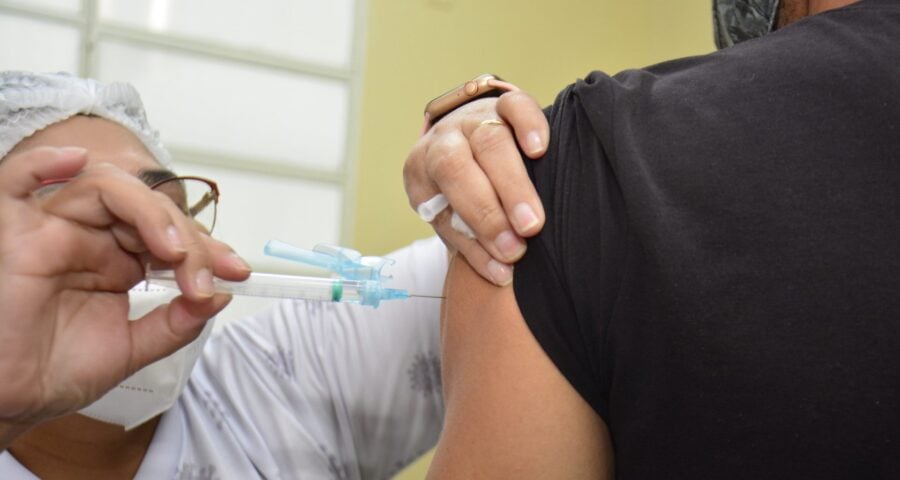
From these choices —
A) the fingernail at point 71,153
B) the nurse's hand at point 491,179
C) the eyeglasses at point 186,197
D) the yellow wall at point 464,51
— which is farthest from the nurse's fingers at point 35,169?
the yellow wall at point 464,51

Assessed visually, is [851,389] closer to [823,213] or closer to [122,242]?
[823,213]

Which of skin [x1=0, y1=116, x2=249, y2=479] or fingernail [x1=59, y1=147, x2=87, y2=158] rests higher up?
fingernail [x1=59, y1=147, x2=87, y2=158]

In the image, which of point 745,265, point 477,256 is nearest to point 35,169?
point 477,256

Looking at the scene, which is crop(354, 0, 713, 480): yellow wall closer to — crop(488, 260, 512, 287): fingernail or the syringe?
the syringe

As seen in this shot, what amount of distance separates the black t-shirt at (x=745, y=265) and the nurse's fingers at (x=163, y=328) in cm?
32

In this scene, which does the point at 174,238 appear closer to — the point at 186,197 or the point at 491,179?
the point at 491,179

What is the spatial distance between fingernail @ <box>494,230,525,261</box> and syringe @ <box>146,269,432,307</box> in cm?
17

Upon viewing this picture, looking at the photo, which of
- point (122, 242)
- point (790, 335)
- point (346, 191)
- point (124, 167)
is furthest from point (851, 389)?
point (346, 191)

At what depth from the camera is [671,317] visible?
0.69 m

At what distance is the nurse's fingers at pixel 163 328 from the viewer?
85 cm

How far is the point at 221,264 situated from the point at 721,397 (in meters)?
0.45

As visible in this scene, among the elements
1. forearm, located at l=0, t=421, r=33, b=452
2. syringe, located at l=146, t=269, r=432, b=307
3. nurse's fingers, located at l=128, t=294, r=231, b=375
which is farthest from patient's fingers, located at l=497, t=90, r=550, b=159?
forearm, located at l=0, t=421, r=33, b=452

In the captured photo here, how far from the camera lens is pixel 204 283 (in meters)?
0.80

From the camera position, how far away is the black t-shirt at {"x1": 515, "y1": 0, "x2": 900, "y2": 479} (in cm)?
66
